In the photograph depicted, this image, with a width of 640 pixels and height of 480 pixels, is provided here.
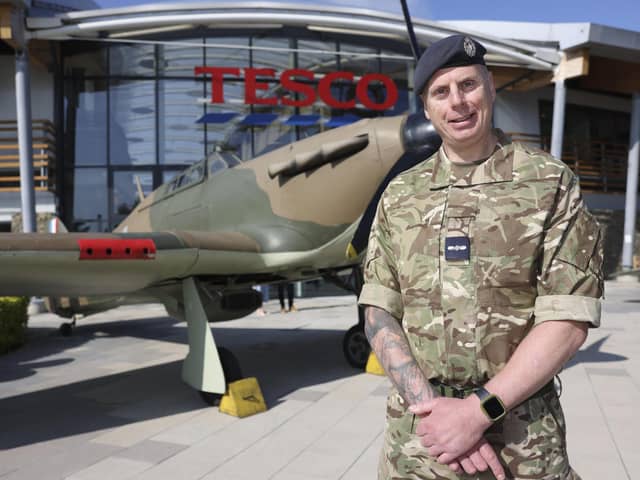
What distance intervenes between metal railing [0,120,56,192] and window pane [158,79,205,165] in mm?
3129

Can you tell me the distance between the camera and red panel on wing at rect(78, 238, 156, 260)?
4660 millimetres

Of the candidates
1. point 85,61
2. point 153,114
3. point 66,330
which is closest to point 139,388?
point 66,330

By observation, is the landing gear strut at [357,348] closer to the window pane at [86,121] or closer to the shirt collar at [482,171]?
the shirt collar at [482,171]

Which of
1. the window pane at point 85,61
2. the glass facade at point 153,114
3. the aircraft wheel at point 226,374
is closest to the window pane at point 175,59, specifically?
the glass facade at point 153,114

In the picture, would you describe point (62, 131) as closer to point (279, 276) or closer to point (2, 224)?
point (2, 224)

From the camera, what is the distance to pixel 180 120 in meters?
16.6

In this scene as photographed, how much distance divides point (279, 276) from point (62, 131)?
1306 centimetres

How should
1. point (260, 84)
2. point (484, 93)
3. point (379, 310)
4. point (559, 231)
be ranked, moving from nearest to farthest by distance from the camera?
point (559, 231), point (484, 93), point (379, 310), point (260, 84)

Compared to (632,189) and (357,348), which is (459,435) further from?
(632,189)

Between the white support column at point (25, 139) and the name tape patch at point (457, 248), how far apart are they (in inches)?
578

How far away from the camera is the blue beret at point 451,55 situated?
1.55 meters

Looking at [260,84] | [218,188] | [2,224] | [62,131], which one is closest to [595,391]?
[218,188]

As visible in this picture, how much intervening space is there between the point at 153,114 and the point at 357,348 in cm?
1235

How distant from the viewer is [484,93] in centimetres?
157
